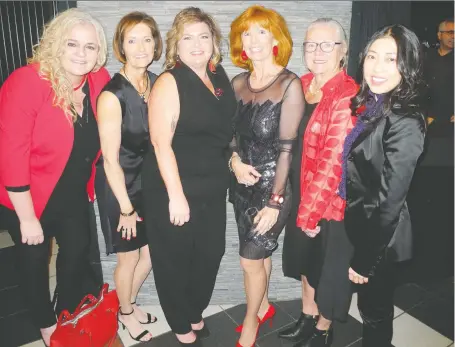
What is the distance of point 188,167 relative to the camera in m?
2.10

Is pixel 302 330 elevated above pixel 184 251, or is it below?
below

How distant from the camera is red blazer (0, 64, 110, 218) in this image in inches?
71.9

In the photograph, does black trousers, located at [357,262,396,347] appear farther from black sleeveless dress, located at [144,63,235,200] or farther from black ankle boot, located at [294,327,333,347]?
black sleeveless dress, located at [144,63,235,200]

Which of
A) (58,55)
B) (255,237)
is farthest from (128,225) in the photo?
(58,55)

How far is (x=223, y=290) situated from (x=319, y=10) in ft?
7.07

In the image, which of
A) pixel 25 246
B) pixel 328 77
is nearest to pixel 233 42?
pixel 328 77

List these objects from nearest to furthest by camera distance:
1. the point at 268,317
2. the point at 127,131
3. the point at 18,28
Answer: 1. the point at 127,131
2. the point at 268,317
3. the point at 18,28

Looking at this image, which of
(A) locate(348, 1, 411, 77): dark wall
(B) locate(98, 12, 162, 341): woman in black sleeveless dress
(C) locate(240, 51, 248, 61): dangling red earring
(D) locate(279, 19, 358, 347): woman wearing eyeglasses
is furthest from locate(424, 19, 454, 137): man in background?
(B) locate(98, 12, 162, 341): woman in black sleeveless dress

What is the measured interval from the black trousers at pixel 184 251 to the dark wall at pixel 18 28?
9.27 feet

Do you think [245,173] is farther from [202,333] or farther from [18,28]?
[18,28]

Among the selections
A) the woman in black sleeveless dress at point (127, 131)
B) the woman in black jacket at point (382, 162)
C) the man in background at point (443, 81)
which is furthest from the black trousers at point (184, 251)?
the man in background at point (443, 81)

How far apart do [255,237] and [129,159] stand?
2.84ft

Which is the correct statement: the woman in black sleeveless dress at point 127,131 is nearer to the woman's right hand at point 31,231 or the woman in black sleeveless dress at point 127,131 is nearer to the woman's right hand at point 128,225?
the woman's right hand at point 128,225

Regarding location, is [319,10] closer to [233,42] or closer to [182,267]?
[233,42]
